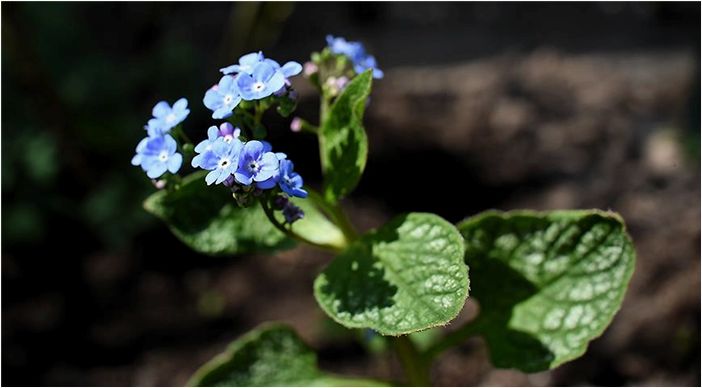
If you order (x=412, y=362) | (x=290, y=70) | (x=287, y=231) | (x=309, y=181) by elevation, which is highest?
(x=309, y=181)

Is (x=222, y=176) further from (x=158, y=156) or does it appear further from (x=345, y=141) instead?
(x=345, y=141)

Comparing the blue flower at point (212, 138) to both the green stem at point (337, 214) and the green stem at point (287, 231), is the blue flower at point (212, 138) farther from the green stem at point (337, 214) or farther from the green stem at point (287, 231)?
the green stem at point (337, 214)

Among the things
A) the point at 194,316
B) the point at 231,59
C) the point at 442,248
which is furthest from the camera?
the point at 231,59

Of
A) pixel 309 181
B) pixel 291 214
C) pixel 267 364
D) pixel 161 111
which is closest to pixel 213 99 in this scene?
pixel 161 111

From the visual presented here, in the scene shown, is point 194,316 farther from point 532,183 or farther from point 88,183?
point 532,183

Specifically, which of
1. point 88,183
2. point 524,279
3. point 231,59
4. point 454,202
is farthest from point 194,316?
point 524,279
